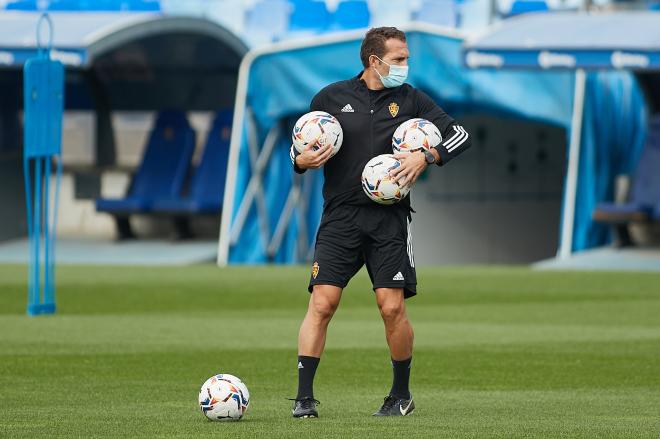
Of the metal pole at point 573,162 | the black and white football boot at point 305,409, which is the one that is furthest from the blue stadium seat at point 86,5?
the black and white football boot at point 305,409

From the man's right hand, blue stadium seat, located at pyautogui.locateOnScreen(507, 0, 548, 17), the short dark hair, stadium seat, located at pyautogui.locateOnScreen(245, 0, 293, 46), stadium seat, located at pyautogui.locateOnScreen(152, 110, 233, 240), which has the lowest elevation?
stadium seat, located at pyautogui.locateOnScreen(152, 110, 233, 240)

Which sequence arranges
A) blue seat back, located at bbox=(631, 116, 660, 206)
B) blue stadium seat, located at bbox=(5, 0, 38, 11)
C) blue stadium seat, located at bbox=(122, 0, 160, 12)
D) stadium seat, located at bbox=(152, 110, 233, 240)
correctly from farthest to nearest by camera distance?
blue stadium seat, located at bbox=(122, 0, 160, 12)
blue stadium seat, located at bbox=(5, 0, 38, 11)
stadium seat, located at bbox=(152, 110, 233, 240)
blue seat back, located at bbox=(631, 116, 660, 206)

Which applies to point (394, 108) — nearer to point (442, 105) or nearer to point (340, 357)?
point (340, 357)

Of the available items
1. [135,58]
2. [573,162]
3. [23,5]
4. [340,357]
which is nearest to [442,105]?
[573,162]

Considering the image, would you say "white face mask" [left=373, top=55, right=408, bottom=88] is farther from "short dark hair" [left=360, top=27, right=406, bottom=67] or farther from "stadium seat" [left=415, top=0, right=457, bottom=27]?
"stadium seat" [left=415, top=0, right=457, bottom=27]

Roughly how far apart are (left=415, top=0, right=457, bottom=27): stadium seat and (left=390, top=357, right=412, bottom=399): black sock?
71.4 ft

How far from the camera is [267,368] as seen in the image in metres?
11.7

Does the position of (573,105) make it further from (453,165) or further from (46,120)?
(46,120)

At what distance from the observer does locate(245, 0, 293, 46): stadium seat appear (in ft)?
103

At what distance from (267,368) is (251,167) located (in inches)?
558

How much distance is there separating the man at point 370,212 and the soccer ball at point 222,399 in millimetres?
347

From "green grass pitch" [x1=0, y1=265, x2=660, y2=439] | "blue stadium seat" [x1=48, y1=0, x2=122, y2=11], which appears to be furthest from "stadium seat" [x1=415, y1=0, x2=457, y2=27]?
"green grass pitch" [x1=0, y1=265, x2=660, y2=439]

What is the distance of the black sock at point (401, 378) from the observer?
8.81 meters

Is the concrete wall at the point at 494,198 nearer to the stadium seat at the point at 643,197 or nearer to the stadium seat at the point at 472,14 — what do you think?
Answer: the stadium seat at the point at 643,197
